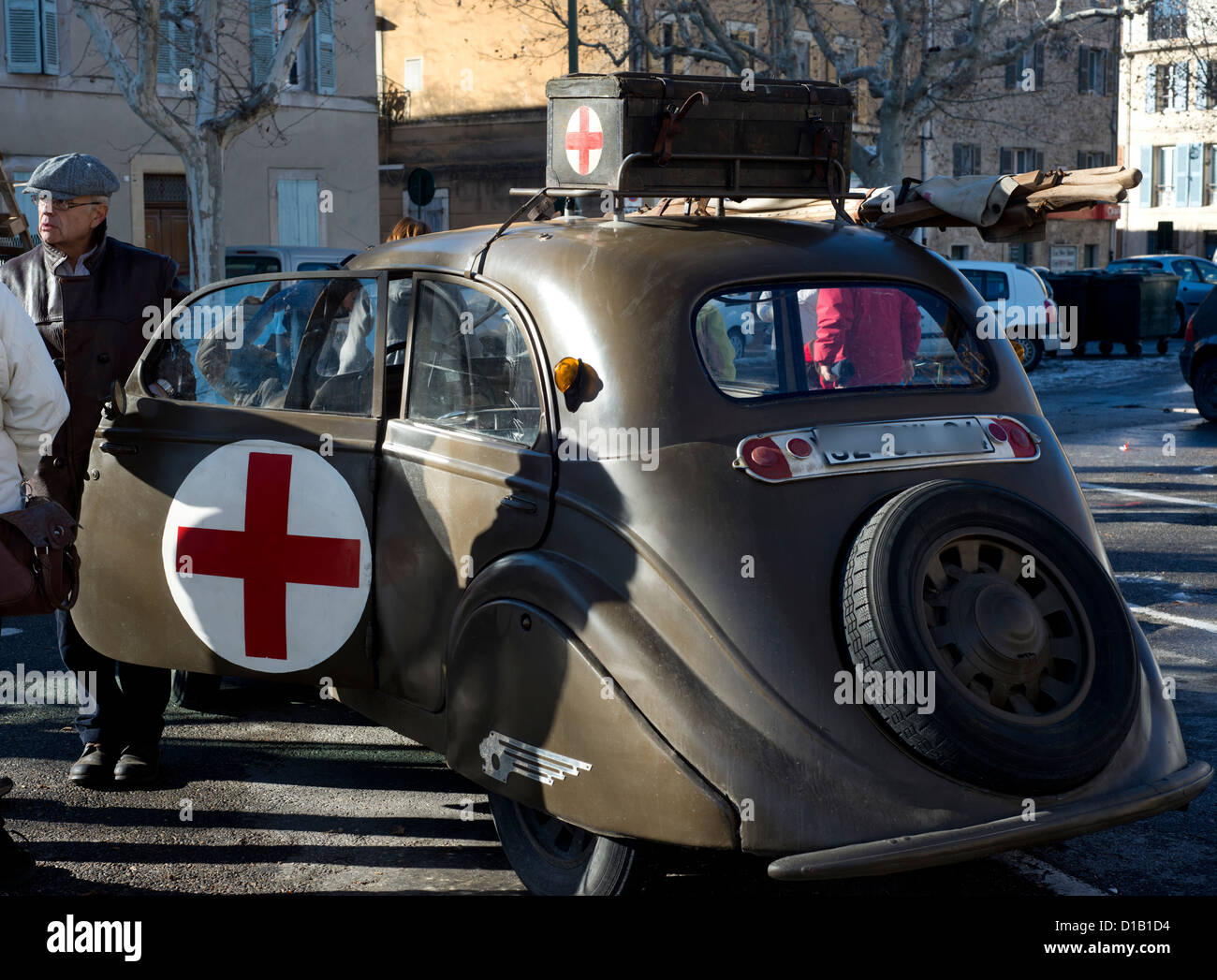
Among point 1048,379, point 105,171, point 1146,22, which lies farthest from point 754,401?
Answer: point 1146,22

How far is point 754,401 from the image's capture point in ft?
13.0

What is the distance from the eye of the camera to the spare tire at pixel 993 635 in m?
3.48

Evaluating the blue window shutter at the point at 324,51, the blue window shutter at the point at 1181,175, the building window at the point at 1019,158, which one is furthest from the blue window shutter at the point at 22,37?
the blue window shutter at the point at 1181,175

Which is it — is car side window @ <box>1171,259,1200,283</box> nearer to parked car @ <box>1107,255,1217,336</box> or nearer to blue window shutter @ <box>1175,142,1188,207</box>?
parked car @ <box>1107,255,1217,336</box>

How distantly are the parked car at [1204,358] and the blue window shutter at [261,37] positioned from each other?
52.2 ft

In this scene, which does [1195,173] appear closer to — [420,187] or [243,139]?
[243,139]

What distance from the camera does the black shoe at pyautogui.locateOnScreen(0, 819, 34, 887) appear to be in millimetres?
4098

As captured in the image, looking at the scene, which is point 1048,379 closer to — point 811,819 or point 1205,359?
point 1205,359

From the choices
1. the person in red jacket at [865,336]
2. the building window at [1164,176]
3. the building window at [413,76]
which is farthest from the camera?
the building window at [1164,176]

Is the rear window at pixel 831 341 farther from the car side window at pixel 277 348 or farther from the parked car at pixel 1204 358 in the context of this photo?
the parked car at pixel 1204 358

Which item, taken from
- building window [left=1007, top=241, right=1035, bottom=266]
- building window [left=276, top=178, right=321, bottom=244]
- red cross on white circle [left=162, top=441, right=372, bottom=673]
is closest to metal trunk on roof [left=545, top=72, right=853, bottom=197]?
red cross on white circle [left=162, top=441, right=372, bottom=673]

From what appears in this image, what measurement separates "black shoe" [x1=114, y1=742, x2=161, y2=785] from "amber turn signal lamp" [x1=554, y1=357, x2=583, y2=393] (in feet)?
7.14

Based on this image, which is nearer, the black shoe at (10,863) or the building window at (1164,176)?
the black shoe at (10,863)

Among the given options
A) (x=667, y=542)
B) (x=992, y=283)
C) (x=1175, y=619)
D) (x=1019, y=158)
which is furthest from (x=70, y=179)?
(x=1019, y=158)
